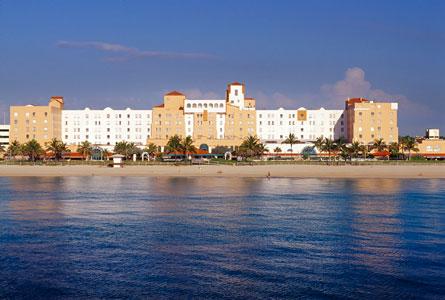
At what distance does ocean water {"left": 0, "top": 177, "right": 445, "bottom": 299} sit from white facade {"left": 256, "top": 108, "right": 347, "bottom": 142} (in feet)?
380

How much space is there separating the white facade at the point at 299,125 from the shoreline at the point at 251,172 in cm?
5784

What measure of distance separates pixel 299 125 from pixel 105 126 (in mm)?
59401

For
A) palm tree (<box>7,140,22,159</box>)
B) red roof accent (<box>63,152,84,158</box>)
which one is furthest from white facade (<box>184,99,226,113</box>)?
palm tree (<box>7,140,22,159</box>)

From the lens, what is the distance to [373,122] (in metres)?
162

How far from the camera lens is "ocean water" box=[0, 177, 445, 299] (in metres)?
22.3

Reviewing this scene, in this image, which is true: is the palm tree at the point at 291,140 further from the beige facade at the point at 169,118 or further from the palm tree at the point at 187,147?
the palm tree at the point at 187,147

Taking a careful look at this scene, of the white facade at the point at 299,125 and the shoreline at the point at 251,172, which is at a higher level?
the white facade at the point at 299,125

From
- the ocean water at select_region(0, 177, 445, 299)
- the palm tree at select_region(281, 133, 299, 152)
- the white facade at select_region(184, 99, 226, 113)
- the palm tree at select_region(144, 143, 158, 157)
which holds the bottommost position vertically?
the ocean water at select_region(0, 177, 445, 299)

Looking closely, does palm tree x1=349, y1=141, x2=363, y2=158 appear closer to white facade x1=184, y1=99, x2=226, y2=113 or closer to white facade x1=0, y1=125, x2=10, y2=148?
white facade x1=184, y1=99, x2=226, y2=113

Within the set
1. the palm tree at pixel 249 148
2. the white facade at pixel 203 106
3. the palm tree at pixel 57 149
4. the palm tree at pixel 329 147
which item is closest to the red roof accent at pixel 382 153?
the palm tree at pixel 329 147

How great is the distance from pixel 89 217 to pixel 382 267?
23.6m

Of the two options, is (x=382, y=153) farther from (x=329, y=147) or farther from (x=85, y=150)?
(x=85, y=150)

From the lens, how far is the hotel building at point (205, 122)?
162 m

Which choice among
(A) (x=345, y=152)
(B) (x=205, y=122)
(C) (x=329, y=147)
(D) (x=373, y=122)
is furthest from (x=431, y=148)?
A: (B) (x=205, y=122)
